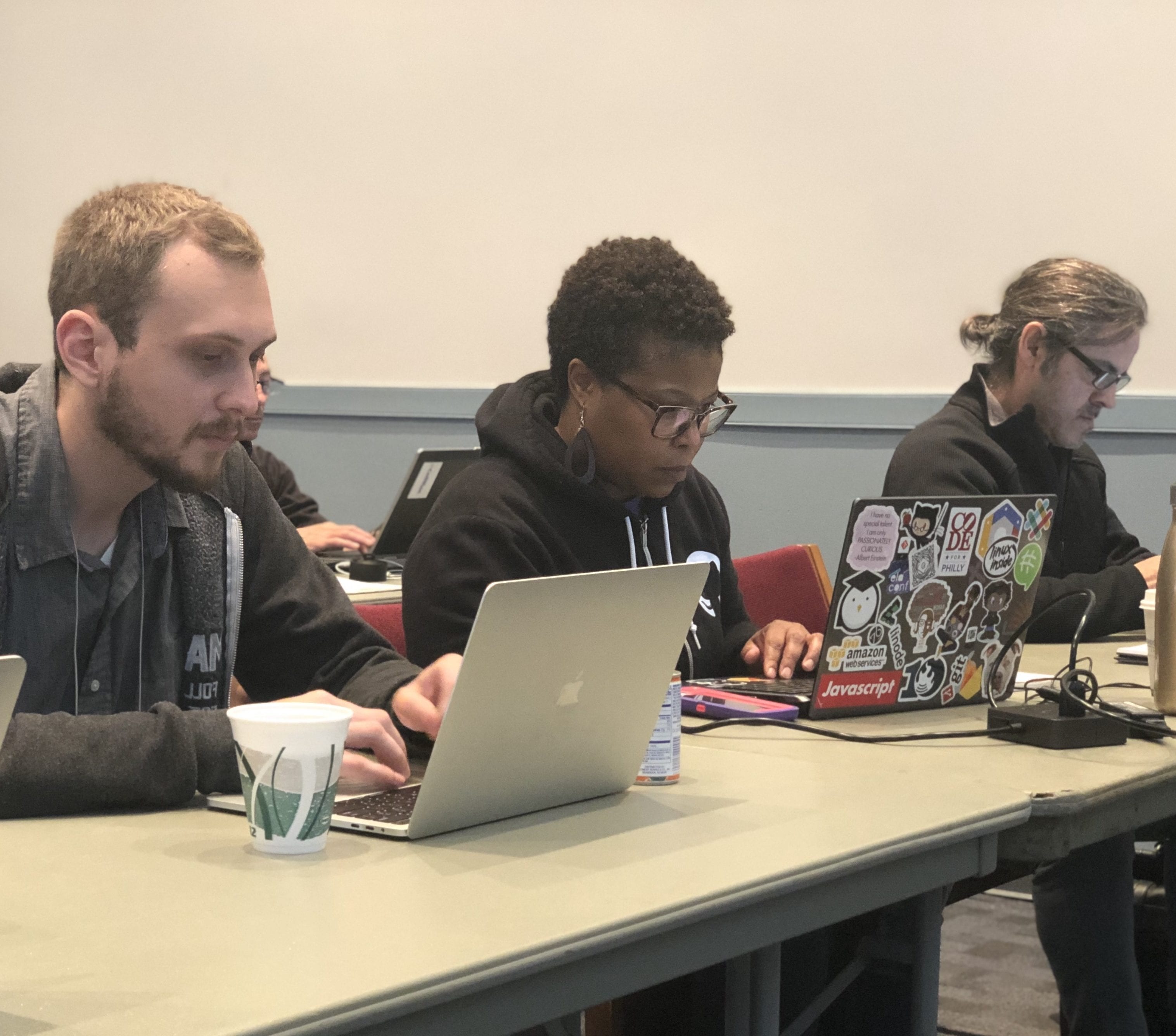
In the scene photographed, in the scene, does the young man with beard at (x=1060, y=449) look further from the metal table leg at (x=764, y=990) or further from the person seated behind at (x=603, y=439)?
the metal table leg at (x=764, y=990)

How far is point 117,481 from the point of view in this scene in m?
1.44

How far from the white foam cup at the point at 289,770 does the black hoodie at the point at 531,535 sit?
2.08 feet

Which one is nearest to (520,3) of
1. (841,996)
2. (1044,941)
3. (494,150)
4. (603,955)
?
(494,150)

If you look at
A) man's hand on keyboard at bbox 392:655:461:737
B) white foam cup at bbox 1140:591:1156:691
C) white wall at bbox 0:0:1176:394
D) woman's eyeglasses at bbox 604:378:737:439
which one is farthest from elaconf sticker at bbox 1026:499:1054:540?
white wall at bbox 0:0:1176:394

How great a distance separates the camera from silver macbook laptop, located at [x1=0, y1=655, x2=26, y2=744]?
736 millimetres

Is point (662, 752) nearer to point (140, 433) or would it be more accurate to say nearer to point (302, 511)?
point (140, 433)

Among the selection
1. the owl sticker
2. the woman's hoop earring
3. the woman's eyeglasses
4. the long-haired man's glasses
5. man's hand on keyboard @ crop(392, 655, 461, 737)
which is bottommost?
man's hand on keyboard @ crop(392, 655, 461, 737)

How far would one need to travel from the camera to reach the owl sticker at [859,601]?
5.08 feet

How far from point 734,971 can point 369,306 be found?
3.50 metres

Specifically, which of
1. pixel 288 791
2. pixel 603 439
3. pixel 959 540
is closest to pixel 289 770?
pixel 288 791

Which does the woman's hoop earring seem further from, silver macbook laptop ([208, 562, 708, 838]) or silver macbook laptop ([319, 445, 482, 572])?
silver macbook laptop ([319, 445, 482, 572])

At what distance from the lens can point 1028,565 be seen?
67.3 inches

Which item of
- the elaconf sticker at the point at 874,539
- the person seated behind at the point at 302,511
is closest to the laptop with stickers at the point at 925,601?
the elaconf sticker at the point at 874,539

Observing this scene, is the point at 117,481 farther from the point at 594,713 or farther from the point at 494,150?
the point at 494,150
